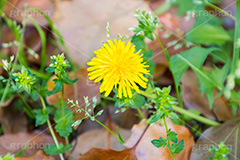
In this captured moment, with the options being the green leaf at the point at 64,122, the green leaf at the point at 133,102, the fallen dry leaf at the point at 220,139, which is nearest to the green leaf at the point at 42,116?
the green leaf at the point at 64,122

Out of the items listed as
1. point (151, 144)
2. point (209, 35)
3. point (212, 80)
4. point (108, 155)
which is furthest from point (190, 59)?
point (108, 155)

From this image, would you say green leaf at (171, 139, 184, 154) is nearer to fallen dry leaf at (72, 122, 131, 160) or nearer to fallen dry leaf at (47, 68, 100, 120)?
fallen dry leaf at (72, 122, 131, 160)

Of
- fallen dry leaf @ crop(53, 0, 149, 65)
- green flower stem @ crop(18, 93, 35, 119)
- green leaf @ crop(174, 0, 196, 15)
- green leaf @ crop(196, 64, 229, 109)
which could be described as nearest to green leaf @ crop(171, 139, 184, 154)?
green leaf @ crop(196, 64, 229, 109)

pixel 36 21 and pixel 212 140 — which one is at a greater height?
pixel 36 21

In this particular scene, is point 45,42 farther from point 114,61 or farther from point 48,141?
point 114,61

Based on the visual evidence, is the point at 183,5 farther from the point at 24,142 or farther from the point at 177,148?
the point at 24,142

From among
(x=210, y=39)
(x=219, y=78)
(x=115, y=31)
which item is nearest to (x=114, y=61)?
(x=219, y=78)
